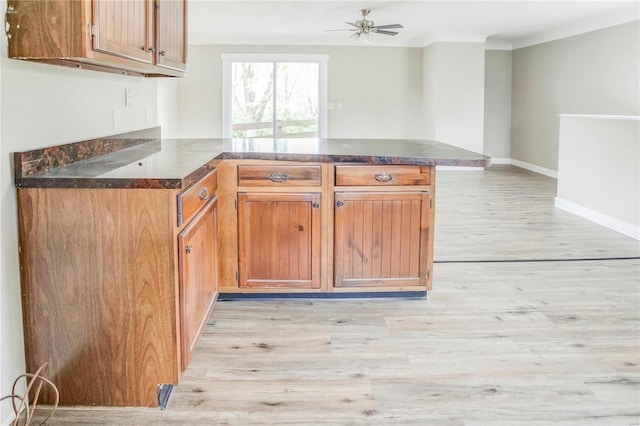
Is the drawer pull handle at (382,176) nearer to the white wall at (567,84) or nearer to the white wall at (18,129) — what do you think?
the white wall at (18,129)

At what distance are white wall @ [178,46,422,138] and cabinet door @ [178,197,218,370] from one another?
25.5 feet

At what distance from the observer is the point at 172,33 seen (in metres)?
2.95

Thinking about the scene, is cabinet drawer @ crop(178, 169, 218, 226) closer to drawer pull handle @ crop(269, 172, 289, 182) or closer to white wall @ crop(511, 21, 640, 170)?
drawer pull handle @ crop(269, 172, 289, 182)

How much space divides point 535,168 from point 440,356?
809cm

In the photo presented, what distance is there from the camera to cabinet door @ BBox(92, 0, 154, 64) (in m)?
1.97

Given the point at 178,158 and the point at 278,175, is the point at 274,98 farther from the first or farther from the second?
the point at 178,158

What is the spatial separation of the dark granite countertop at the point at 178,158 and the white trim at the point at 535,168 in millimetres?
6138

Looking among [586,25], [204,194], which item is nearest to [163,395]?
[204,194]

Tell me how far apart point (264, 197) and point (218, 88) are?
25.3 ft

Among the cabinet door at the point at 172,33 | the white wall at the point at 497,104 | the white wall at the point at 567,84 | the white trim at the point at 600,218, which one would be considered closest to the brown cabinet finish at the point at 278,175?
the cabinet door at the point at 172,33

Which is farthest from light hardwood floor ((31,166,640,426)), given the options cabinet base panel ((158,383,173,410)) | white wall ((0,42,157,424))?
white wall ((0,42,157,424))

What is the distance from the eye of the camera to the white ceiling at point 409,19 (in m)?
6.83

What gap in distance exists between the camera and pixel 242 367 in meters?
2.50

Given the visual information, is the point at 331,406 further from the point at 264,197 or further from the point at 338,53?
the point at 338,53
